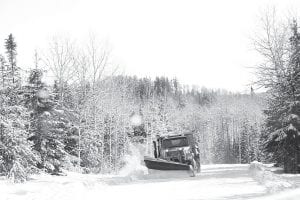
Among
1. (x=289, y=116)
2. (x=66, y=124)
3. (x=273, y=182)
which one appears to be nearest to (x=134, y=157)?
(x=66, y=124)

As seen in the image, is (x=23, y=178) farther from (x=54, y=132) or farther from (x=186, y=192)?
(x=186, y=192)

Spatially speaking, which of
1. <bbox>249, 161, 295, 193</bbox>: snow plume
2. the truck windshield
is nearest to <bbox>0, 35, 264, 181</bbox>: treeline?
the truck windshield

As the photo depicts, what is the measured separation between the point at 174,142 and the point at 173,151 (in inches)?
31.4

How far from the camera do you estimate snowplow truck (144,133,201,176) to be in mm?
23781

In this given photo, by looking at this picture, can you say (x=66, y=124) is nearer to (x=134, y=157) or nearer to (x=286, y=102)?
(x=286, y=102)

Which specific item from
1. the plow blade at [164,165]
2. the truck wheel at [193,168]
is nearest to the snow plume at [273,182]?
the truck wheel at [193,168]

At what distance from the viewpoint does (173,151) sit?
25.4m

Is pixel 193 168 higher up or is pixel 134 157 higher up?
pixel 193 168

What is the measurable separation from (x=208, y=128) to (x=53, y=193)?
102 meters

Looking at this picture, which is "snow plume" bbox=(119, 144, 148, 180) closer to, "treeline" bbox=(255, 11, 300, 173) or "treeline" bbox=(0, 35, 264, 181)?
"treeline" bbox=(0, 35, 264, 181)

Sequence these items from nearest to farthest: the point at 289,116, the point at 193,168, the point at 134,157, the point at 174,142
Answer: the point at 289,116 < the point at 193,168 < the point at 174,142 < the point at 134,157

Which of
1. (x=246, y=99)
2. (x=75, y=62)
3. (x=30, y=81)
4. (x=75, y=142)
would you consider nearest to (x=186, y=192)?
(x=30, y=81)

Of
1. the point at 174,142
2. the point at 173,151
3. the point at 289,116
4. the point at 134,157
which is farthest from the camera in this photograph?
the point at 134,157

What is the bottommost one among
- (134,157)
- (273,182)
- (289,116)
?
(134,157)
